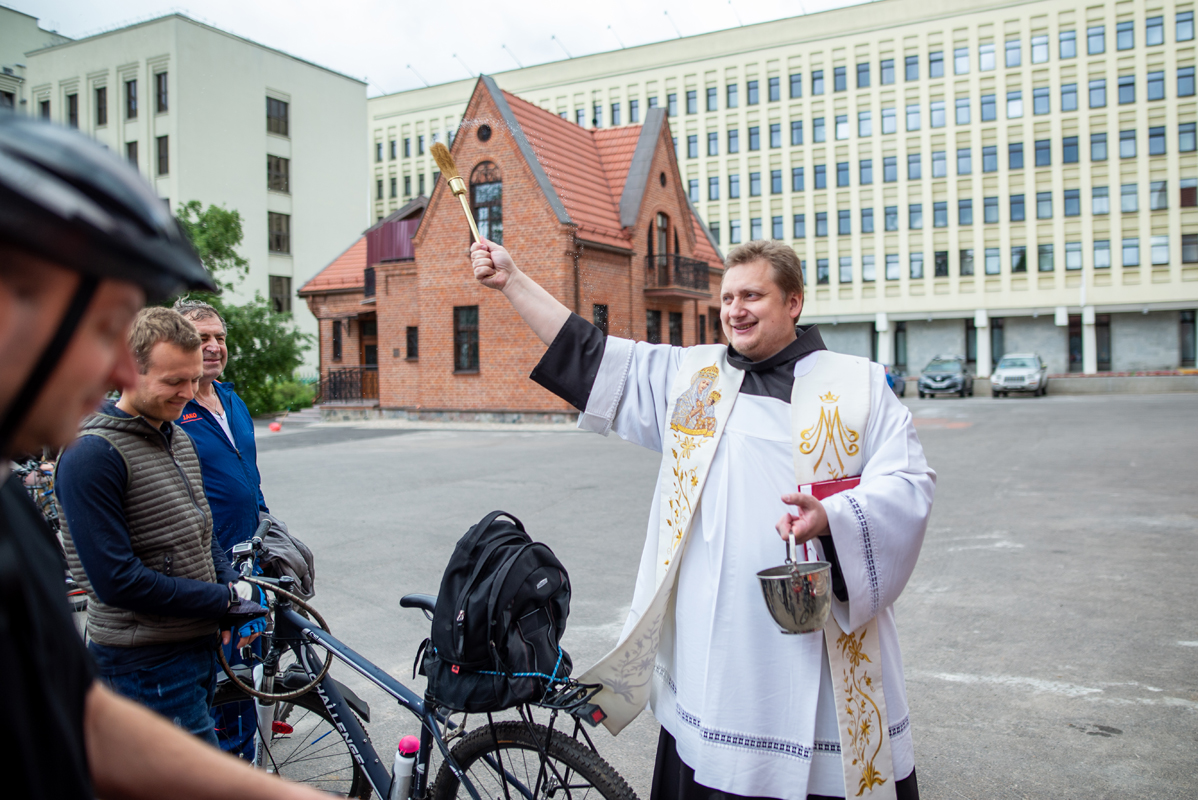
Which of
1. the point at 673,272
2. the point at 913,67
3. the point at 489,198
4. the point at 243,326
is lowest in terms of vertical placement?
the point at 243,326

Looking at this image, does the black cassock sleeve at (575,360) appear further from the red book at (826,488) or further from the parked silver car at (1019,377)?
the parked silver car at (1019,377)

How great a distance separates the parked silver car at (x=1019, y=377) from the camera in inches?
1329

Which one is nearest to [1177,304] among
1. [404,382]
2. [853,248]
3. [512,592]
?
[853,248]

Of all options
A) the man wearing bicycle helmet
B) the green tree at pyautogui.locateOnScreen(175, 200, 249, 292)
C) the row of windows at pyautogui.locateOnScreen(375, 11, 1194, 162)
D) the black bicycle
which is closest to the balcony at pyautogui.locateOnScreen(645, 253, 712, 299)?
the green tree at pyautogui.locateOnScreen(175, 200, 249, 292)

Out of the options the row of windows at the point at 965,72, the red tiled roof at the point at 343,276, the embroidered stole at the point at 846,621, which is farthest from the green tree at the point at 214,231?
the embroidered stole at the point at 846,621

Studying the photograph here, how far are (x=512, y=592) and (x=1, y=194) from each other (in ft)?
6.25

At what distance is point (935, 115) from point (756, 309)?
54.0 m

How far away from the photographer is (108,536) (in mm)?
2410

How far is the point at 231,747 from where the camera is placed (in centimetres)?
323

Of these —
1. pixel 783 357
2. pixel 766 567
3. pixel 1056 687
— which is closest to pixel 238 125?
pixel 1056 687

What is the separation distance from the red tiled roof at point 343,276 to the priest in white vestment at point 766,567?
106ft

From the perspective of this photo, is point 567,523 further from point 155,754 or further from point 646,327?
point 646,327

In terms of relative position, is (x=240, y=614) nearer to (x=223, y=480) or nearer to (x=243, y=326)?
(x=223, y=480)

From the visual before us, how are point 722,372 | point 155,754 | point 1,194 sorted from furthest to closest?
point 722,372 → point 155,754 → point 1,194
